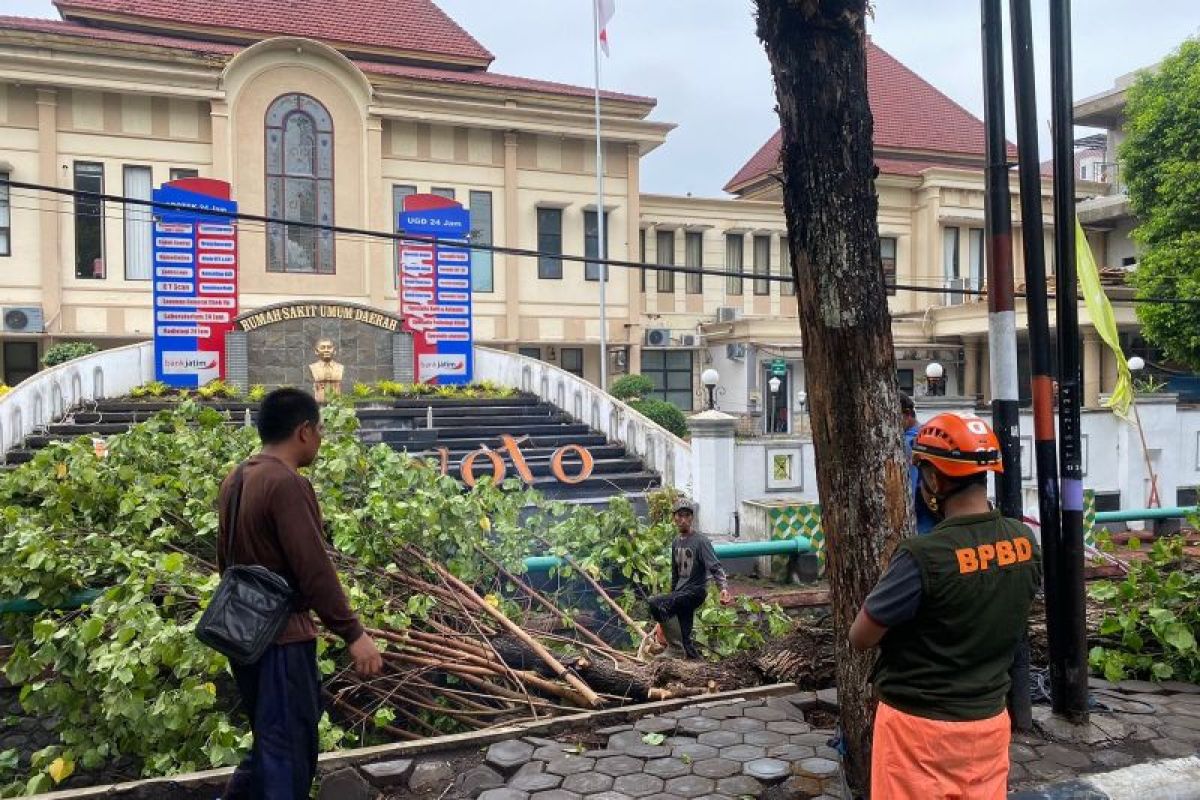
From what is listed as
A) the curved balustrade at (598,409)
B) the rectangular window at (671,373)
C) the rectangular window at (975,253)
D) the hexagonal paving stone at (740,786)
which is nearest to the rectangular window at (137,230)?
the curved balustrade at (598,409)

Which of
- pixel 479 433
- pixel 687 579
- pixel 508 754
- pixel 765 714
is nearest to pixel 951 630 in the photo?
pixel 508 754

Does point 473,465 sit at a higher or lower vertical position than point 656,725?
higher

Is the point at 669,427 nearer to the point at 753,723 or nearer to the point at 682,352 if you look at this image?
the point at 682,352

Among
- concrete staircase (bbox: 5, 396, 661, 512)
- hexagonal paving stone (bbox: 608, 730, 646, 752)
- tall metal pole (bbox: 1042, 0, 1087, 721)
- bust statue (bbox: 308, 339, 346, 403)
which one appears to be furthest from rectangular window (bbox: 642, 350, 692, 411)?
hexagonal paving stone (bbox: 608, 730, 646, 752)

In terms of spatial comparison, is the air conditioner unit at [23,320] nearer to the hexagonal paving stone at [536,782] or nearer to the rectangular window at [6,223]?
the rectangular window at [6,223]

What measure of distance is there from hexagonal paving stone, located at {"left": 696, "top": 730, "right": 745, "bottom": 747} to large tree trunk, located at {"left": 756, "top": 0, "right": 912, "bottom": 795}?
3.18 feet

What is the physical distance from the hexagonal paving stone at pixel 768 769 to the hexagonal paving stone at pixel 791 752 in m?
0.06

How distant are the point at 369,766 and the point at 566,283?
23523 mm

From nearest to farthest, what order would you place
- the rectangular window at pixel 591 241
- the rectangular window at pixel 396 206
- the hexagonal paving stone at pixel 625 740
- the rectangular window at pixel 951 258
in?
the hexagonal paving stone at pixel 625 740, the rectangular window at pixel 396 206, the rectangular window at pixel 591 241, the rectangular window at pixel 951 258

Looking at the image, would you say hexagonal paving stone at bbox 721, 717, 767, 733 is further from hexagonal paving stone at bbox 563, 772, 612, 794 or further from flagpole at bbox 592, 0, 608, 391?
flagpole at bbox 592, 0, 608, 391

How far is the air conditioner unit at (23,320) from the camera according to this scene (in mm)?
21984

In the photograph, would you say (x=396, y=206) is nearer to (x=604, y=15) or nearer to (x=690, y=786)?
(x=604, y=15)

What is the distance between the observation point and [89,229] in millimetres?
23234

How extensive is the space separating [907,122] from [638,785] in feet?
110
